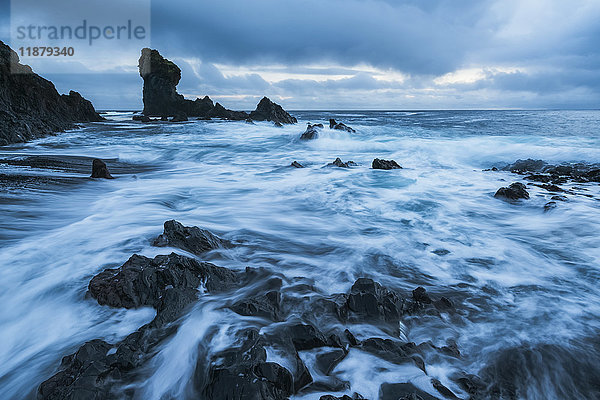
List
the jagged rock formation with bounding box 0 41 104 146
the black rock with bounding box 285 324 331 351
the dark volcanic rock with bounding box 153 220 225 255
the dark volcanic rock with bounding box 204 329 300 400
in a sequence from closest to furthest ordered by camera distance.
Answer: the dark volcanic rock with bounding box 204 329 300 400
the black rock with bounding box 285 324 331 351
the dark volcanic rock with bounding box 153 220 225 255
the jagged rock formation with bounding box 0 41 104 146

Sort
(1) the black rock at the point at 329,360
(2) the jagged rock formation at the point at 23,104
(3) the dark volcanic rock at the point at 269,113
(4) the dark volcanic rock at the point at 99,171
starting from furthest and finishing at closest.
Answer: (3) the dark volcanic rock at the point at 269,113 < (2) the jagged rock formation at the point at 23,104 < (4) the dark volcanic rock at the point at 99,171 < (1) the black rock at the point at 329,360

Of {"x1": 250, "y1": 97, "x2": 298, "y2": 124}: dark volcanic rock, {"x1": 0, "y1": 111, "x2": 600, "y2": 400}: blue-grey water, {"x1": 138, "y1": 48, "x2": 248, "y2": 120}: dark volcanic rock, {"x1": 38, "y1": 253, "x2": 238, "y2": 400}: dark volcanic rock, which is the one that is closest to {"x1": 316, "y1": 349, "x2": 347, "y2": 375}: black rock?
{"x1": 0, "y1": 111, "x2": 600, "y2": 400}: blue-grey water

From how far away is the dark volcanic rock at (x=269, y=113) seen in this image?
137 feet

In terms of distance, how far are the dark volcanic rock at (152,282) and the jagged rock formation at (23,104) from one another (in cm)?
1466

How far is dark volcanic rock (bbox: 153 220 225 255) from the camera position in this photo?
3.89 m

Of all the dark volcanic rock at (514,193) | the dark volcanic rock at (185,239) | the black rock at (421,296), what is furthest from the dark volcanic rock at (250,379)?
the dark volcanic rock at (514,193)

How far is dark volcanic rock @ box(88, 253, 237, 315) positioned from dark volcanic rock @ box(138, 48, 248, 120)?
52.5m

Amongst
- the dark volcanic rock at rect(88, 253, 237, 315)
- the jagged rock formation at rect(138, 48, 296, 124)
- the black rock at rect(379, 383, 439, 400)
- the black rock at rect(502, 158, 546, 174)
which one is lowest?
the black rock at rect(379, 383, 439, 400)

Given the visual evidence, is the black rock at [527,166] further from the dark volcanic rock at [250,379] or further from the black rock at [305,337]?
the dark volcanic rock at [250,379]

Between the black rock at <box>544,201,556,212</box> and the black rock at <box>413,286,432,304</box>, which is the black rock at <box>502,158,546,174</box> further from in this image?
the black rock at <box>413,286,432,304</box>

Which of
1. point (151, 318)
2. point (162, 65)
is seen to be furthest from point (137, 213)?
point (162, 65)

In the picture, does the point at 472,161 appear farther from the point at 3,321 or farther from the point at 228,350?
the point at 3,321

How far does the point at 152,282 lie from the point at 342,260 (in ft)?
7.12

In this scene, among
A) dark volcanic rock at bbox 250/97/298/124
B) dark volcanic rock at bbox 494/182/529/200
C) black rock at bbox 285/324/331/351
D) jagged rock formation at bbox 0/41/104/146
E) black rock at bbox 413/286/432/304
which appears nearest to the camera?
black rock at bbox 285/324/331/351
